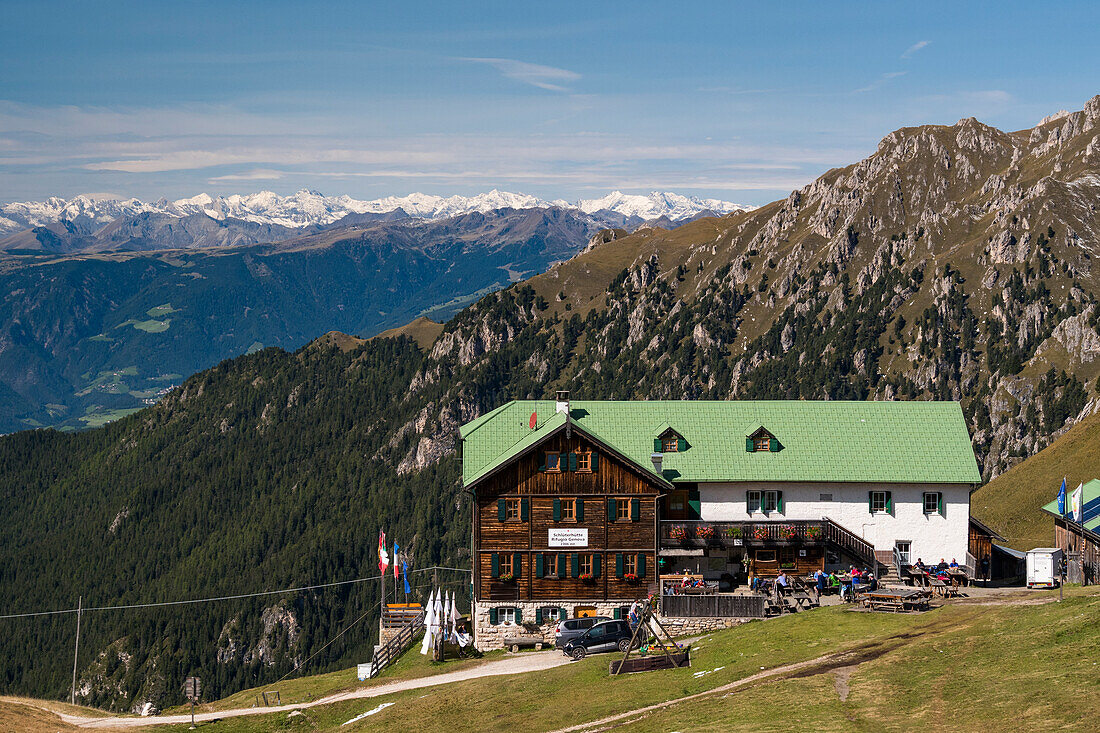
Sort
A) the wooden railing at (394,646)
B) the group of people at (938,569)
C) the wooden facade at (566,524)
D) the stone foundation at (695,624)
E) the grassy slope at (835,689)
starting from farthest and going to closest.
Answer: the wooden facade at (566,524) → the wooden railing at (394,646) → the group of people at (938,569) → the stone foundation at (695,624) → the grassy slope at (835,689)

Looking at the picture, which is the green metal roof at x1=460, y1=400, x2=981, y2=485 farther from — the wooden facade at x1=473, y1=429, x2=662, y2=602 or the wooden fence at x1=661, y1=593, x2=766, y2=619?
the wooden fence at x1=661, y1=593, x2=766, y2=619

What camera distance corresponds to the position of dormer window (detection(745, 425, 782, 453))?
266ft

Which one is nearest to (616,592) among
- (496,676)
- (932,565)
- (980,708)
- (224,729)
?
(496,676)

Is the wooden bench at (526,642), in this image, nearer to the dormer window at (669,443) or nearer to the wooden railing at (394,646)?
the wooden railing at (394,646)

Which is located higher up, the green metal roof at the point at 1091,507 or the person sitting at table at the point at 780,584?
the green metal roof at the point at 1091,507

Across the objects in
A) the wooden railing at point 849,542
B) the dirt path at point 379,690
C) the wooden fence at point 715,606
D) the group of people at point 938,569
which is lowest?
the dirt path at point 379,690

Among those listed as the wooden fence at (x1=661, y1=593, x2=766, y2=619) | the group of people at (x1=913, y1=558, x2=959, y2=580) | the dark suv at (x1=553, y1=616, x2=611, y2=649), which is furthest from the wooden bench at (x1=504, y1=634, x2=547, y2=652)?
the group of people at (x1=913, y1=558, x2=959, y2=580)

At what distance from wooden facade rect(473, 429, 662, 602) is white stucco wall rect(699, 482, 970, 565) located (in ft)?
21.3

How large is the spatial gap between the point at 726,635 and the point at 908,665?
1770cm

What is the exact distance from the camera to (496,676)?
61156mm

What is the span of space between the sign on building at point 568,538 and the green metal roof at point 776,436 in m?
6.23

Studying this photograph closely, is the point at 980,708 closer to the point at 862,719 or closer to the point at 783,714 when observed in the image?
the point at 862,719

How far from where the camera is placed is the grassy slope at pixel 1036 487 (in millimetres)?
122750


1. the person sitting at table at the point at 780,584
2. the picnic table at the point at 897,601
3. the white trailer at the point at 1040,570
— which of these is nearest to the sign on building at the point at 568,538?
the person sitting at table at the point at 780,584
